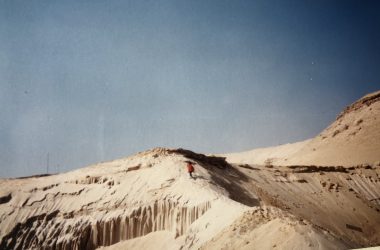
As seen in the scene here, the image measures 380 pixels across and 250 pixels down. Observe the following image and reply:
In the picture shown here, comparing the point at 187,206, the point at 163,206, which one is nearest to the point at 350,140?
the point at 163,206

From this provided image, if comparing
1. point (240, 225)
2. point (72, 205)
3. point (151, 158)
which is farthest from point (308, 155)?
point (240, 225)

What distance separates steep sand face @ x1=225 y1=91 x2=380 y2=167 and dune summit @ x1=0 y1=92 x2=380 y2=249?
6.47 m

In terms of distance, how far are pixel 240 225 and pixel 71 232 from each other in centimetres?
865

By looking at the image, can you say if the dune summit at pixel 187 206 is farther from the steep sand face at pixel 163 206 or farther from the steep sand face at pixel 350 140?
the steep sand face at pixel 350 140

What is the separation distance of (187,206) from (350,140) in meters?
24.7

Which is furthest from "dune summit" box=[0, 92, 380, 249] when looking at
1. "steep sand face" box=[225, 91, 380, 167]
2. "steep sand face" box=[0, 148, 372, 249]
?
"steep sand face" box=[225, 91, 380, 167]

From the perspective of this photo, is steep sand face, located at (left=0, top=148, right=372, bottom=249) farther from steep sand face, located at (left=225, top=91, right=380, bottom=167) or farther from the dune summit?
steep sand face, located at (left=225, top=91, right=380, bottom=167)

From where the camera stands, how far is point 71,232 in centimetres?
1446

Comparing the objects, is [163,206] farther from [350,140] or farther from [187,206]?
[350,140]

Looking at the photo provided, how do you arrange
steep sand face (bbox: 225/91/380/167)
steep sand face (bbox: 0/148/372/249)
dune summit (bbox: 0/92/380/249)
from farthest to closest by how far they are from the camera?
1. steep sand face (bbox: 225/91/380/167)
2. steep sand face (bbox: 0/148/372/249)
3. dune summit (bbox: 0/92/380/249)

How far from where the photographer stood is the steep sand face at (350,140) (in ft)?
93.3

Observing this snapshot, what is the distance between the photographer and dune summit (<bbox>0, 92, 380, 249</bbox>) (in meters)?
8.77

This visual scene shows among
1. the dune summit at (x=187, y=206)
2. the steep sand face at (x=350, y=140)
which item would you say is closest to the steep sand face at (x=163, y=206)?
the dune summit at (x=187, y=206)

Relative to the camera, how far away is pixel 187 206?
38.3 feet
